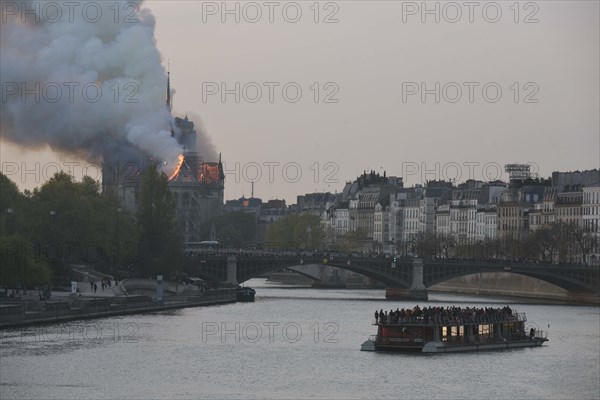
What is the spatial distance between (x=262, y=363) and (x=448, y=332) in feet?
34.4

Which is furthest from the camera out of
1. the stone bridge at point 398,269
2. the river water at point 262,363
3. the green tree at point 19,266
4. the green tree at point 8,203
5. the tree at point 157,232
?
the stone bridge at point 398,269

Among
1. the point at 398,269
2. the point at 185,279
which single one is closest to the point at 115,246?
the point at 185,279

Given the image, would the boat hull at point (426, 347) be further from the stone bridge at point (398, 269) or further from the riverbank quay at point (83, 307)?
the stone bridge at point (398, 269)

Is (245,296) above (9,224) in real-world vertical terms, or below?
below

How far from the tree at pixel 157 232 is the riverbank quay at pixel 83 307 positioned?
5.99 metres

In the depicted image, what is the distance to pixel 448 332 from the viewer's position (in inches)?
3137

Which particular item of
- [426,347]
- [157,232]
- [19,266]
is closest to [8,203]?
[157,232]

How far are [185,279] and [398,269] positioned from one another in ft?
42.6

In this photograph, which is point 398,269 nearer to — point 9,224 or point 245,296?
point 245,296

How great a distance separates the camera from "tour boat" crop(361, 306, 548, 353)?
78.0 metres

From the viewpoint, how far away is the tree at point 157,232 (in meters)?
115

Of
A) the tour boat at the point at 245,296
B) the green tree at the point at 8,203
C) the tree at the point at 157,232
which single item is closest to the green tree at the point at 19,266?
the green tree at the point at 8,203

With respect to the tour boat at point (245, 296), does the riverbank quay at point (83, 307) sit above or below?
below

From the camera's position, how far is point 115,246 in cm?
11394
